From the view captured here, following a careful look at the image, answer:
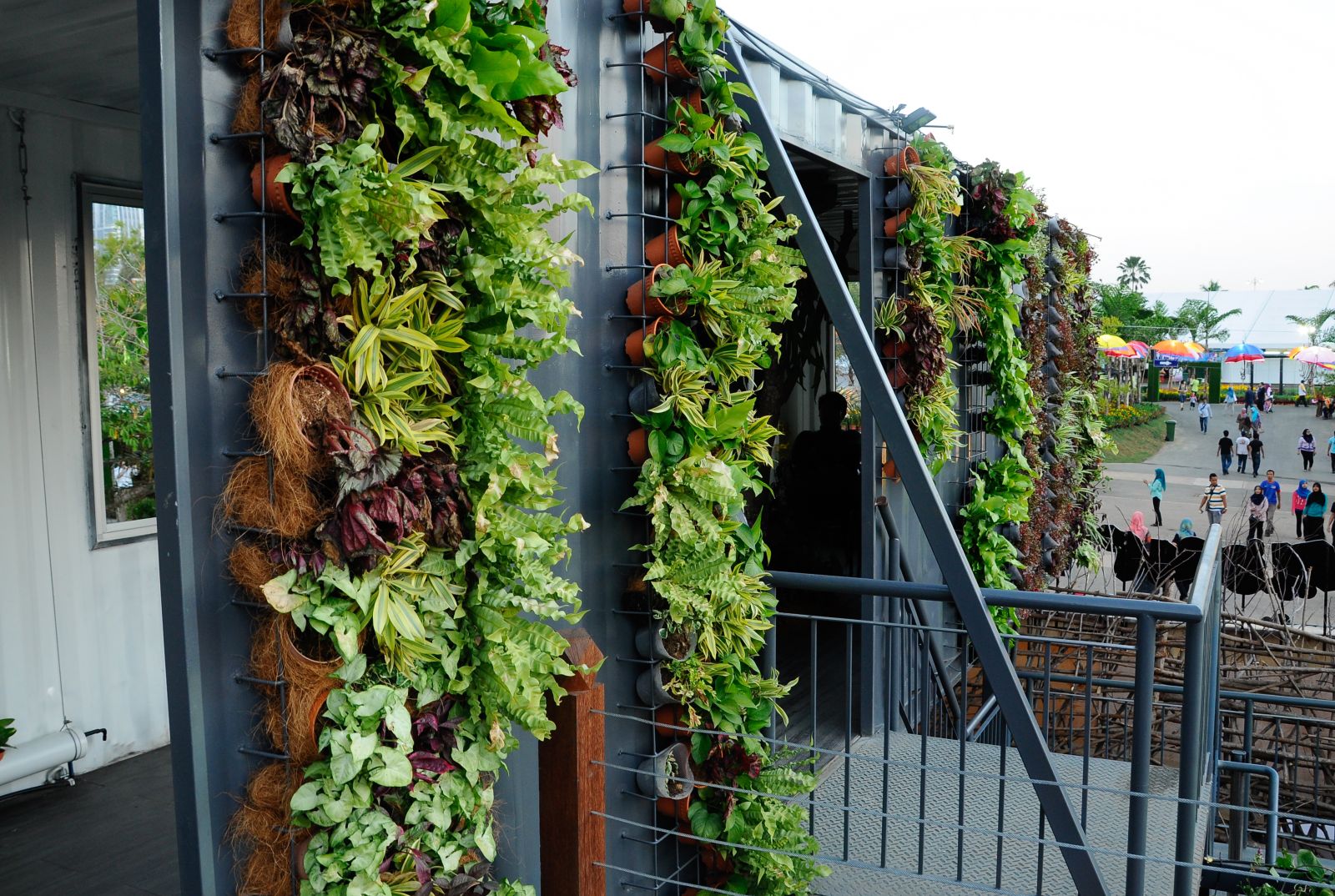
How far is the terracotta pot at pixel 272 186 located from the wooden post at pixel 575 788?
4.44 ft

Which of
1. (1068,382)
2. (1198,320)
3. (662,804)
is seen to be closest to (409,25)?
(662,804)

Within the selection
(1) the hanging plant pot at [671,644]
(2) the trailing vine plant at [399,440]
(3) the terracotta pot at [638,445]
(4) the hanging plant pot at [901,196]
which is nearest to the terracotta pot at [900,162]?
(4) the hanging plant pot at [901,196]

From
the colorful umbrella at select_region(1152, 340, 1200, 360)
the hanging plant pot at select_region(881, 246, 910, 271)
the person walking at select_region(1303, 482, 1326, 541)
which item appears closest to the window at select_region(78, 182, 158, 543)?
the hanging plant pot at select_region(881, 246, 910, 271)

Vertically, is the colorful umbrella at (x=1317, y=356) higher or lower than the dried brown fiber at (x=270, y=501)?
higher

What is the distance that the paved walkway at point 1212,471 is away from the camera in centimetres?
1848

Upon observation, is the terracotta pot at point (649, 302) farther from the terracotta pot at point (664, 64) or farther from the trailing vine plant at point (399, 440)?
the trailing vine plant at point (399, 440)

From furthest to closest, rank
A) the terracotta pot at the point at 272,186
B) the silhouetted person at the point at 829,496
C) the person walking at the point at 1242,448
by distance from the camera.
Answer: the person walking at the point at 1242,448 < the silhouetted person at the point at 829,496 < the terracotta pot at the point at 272,186

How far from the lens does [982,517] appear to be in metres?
6.57

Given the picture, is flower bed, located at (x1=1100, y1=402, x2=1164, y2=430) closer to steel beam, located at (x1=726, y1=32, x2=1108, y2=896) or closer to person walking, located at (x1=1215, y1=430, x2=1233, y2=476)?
person walking, located at (x1=1215, y1=430, x2=1233, y2=476)

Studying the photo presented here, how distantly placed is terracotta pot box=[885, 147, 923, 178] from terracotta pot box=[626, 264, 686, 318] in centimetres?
280

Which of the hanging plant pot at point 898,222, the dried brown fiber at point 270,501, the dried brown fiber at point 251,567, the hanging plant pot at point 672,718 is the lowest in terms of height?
the hanging plant pot at point 672,718

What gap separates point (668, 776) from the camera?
301 cm

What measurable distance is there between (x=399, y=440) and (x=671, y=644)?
130 centimetres

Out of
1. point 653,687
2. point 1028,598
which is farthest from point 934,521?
point 653,687
